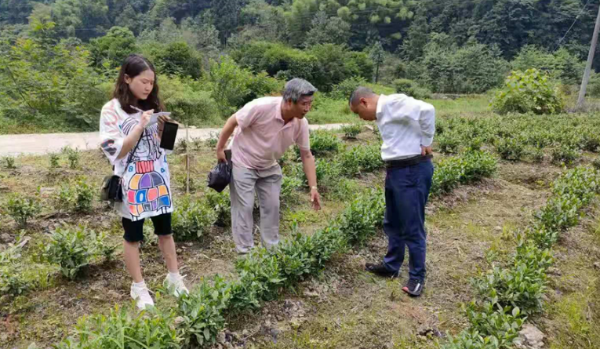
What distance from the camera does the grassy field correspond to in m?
2.80

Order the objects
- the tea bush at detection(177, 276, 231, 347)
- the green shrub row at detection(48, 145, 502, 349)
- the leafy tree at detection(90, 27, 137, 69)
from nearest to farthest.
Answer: the green shrub row at detection(48, 145, 502, 349), the tea bush at detection(177, 276, 231, 347), the leafy tree at detection(90, 27, 137, 69)

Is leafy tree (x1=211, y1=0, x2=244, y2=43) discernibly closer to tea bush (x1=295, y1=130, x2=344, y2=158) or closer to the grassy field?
tea bush (x1=295, y1=130, x2=344, y2=158)

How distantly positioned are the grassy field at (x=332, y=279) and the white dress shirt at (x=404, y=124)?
106cm

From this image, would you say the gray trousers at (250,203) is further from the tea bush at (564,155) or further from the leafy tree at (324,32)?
the leafy tree at (324,32)

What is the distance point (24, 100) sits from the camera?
10242 mm

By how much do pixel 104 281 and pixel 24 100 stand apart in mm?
9209

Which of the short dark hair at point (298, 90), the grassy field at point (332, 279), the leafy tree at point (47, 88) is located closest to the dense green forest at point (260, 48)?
the leafy tree at point (47, 88)

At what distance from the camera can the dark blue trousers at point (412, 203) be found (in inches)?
124

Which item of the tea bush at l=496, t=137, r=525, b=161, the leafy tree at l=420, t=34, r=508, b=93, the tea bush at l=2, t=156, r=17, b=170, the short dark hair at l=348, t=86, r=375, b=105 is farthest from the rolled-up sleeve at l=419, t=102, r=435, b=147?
the leafy tree at l=420, t=34, r=508, b=93

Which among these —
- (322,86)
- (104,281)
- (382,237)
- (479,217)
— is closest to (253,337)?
(104,281)

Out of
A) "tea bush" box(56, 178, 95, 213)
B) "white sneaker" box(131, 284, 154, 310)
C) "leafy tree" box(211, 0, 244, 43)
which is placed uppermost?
"leafy tree" box(211, 0, 244, 43)

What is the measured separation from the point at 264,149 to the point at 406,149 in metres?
1.08

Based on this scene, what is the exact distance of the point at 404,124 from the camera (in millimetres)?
3121

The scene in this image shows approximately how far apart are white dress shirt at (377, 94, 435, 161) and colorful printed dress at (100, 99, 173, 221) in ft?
5.30
